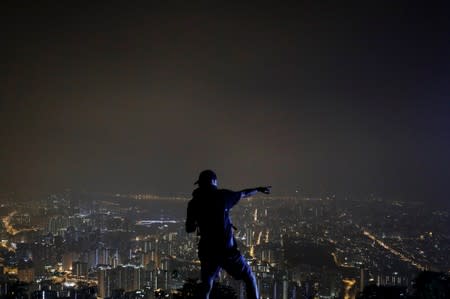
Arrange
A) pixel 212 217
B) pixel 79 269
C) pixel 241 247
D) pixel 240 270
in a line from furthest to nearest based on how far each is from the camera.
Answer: pixel 241 247 < pixel 79 269 < pixel 240 270 < pixel 212 217

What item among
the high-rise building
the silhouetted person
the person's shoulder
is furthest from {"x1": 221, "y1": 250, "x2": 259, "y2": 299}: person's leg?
the high-rise building

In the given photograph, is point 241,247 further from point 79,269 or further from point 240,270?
point 240,270

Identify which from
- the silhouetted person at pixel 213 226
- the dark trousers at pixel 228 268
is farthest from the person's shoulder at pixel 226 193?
the dark trousers at pixel 228 268

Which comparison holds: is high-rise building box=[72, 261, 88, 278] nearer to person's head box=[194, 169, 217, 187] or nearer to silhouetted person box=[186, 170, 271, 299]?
silhouetted person box=[186, 170, 271, 299]

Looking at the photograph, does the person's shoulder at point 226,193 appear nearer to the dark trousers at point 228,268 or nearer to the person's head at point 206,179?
the person's head at point 206,179

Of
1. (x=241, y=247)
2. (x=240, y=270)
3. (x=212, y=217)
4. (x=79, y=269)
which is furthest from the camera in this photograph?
(x=241, y=247)

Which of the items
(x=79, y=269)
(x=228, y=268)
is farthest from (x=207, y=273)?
(x=79, y=269)

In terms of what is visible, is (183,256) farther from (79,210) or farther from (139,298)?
(79,210)
